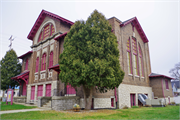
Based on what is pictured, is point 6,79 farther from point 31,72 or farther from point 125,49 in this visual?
point 125,49

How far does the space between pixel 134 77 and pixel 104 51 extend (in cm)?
959

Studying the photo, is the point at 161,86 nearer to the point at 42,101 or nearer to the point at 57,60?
the point at 57,60

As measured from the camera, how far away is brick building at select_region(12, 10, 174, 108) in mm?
17016

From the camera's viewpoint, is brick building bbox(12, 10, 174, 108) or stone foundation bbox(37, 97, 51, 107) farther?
brick building bbox(12, 10, 174, 108)

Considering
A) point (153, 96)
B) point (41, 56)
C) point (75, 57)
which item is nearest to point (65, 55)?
point (75, 57)

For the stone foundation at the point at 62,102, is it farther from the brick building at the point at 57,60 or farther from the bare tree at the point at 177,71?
the bare tree at the point at 177,71

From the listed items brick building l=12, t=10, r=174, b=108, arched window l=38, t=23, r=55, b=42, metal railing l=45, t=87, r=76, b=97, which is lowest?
metal railing l=45, t=87, r=76, b=97

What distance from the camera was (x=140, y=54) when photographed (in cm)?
2427

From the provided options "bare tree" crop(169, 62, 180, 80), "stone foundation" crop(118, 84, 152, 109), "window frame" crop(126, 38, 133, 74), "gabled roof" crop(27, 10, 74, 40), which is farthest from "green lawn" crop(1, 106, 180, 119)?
"bare tree" crop(169, 62, 180, 80)

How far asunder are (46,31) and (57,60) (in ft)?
23.8

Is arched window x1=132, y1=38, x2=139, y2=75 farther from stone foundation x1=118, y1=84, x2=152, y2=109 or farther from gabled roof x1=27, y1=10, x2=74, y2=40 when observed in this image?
gabled roof x1=27, y1=10, x2=74, y2=40

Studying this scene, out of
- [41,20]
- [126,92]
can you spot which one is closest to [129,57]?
[126,92]

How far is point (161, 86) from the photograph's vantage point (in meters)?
23.1

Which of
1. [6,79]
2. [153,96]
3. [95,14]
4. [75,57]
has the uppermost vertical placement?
[95,14]
